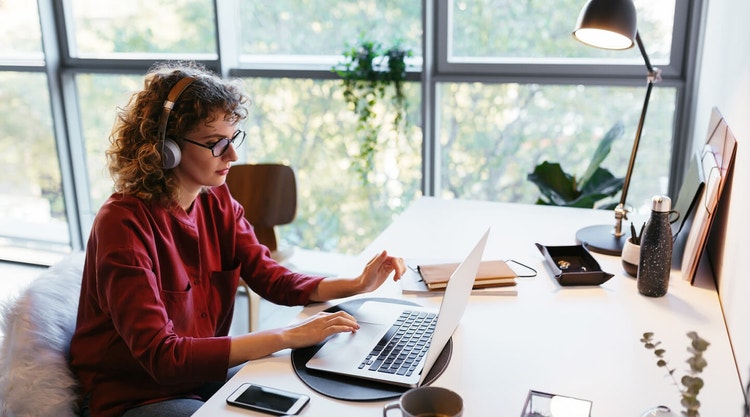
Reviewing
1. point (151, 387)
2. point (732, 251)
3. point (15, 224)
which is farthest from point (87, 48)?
point (732, 251)

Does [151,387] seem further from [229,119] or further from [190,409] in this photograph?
[229,119]

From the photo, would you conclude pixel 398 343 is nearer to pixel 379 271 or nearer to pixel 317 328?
pixel 317 328

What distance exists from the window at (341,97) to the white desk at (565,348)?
1173 mm

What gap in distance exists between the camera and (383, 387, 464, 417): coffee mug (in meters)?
0.93

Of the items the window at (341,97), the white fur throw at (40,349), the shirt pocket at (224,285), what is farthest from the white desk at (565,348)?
the window at (341,97)

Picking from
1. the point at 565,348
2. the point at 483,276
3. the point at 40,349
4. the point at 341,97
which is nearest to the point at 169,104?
the point at 40,349

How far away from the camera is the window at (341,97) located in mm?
2754

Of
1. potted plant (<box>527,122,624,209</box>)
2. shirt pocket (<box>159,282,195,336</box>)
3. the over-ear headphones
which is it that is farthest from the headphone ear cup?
potted plant (<box>527,122,624,209</box>)

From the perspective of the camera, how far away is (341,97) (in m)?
3.21

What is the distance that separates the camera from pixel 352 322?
1.31 m

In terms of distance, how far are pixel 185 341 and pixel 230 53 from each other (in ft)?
7.74

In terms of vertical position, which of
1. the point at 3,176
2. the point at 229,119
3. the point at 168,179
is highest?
the point at 229,119

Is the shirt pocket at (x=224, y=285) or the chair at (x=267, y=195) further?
the chair at (x=267, y=195)

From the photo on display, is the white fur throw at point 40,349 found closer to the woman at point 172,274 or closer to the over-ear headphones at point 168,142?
the woman at point 172,274
